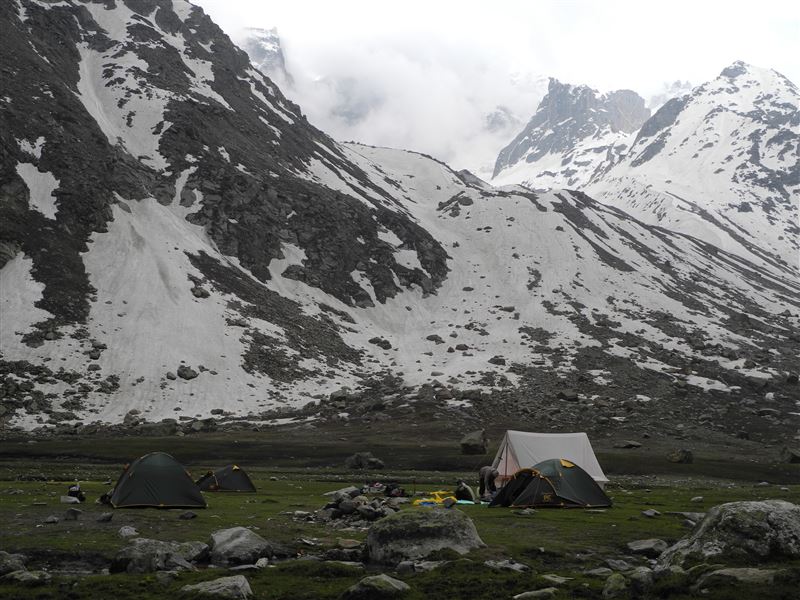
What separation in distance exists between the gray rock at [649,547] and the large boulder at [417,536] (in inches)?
174

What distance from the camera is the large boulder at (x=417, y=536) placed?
17188mm

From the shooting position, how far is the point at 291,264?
11694 cm

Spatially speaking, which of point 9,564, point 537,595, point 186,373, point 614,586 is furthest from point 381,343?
point 537,595

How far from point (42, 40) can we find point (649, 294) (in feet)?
433

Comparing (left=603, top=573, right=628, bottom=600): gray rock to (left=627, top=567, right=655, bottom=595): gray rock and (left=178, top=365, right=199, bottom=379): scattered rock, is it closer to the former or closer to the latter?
(left=627, top=567, right=655, bottom=595): gray rock

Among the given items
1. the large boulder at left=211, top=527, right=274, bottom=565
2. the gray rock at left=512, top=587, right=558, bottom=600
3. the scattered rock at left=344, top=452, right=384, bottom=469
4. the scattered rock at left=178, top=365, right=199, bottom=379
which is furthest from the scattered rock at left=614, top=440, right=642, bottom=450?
the gray rock at left=512, top=587, right=558, bottom=600

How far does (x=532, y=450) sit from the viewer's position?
39688 millimetres

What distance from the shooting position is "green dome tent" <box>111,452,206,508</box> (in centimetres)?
2542

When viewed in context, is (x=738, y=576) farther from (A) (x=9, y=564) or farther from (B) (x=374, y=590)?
(A) (x=9, y=564)

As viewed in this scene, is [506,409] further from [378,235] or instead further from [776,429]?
[378,235]

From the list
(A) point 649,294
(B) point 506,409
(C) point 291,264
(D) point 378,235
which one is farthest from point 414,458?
(A) point 649,294

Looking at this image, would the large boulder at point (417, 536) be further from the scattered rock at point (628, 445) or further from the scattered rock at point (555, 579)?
the scattered rock at point (628, 445)

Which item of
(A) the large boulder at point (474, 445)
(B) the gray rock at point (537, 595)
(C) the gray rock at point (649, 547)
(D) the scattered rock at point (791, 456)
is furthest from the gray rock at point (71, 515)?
(D) the scattered rock at point (791, 456)

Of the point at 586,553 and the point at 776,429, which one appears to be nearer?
the point at 586,553
